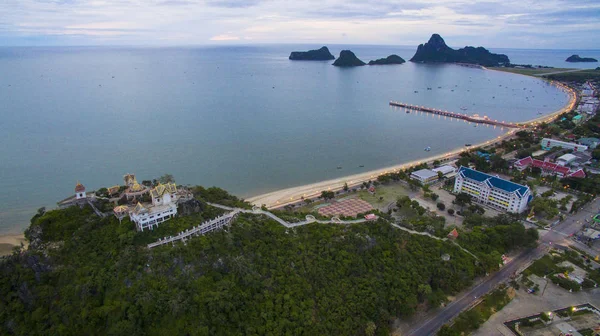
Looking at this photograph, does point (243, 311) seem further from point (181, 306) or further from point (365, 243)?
point (365, 243)

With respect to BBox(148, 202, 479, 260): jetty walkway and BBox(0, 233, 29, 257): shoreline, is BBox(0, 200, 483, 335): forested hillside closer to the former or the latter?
BBox(148, 202, 479, 260): jetty walkway

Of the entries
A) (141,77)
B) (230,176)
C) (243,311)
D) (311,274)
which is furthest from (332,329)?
(141,77)

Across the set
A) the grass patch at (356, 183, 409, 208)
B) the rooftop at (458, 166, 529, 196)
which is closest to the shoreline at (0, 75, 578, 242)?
the grass patch at (356, 183, 409, 208)

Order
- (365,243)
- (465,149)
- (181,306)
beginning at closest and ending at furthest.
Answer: (181,306) → (365,243) → (465,149)

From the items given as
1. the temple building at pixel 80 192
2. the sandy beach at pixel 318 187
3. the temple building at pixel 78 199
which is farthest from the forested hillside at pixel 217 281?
the sandy beach at pixel 318 187

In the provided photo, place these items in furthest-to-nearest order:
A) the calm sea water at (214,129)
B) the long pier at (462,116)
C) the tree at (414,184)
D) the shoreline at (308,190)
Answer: the long pier at (462,116) < the calm sea water at (214,129) < the tree at (414,184) < the shoreline at (308,190)

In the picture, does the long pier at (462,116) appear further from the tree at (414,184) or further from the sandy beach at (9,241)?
the sandy beach at (9,241)
